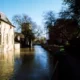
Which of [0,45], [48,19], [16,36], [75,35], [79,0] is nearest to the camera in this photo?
[79,0]

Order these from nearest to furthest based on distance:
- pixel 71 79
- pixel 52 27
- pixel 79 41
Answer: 1. pixel 71 79
2. pixel 79 41
3. pixel 52 27

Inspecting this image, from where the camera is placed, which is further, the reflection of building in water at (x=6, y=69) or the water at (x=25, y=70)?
the reflection of building in water at (x=6, y=69)

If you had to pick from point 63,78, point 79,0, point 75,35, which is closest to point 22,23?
point 75,35

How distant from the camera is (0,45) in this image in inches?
1794

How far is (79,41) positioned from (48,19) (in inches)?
1266

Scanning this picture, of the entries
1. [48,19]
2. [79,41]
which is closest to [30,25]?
[48,19]

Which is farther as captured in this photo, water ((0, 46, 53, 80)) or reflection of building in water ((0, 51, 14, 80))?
reflection of building in water ((0, 51, 14, 80))

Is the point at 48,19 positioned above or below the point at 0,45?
above

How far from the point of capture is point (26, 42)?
89.2 m

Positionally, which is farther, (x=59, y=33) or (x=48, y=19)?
(x=48, y=19)

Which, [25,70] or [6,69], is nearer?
[25,70]

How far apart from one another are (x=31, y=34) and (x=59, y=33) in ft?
129

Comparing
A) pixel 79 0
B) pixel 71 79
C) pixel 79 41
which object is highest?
pixel 79 0

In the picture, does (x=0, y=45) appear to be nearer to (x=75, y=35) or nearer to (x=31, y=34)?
(x=75, y=35)
